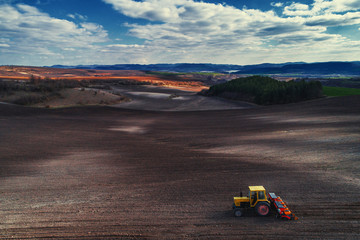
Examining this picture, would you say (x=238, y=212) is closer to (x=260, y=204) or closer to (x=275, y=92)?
(x=260, y=204)

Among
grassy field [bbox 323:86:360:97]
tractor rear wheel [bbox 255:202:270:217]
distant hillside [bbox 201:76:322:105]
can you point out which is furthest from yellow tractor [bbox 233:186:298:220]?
grassy field [bbox 323:86:360:97]

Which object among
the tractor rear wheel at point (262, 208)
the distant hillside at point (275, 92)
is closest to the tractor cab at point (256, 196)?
the tractor rear wheel at point (262, 208)

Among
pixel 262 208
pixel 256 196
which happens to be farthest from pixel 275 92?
pixel 262 208

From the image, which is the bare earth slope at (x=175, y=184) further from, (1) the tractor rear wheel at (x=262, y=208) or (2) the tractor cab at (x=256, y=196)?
(2) the tractor cab at (x=256, y=196)

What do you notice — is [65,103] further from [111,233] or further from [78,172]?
[111,233]

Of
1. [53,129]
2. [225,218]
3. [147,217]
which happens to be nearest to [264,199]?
[225,218]

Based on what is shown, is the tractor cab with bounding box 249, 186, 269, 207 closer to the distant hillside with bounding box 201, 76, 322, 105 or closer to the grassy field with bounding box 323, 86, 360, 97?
the distant hillside with bounding box 201, 76, 322, 105
